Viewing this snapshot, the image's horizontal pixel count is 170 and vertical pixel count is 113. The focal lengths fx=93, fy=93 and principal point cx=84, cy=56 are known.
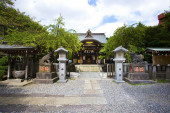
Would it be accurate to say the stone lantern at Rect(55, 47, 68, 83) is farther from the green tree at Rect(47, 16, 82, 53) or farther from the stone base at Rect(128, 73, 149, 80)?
the stone base at Rect(128, 73, 149, 80)

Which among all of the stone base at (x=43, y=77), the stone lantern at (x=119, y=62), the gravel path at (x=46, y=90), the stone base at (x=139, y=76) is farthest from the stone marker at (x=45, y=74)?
the stone base at (x=139, y=76)

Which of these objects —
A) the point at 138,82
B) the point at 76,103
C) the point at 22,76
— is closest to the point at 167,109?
the point at 76,103

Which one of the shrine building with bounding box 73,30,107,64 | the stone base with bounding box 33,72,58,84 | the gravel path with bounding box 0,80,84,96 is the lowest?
the gravel path with bounding box 0,80,84,96

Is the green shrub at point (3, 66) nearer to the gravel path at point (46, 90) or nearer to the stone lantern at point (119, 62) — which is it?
the gravel path at point (46, 90)

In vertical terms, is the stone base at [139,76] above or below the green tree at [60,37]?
below

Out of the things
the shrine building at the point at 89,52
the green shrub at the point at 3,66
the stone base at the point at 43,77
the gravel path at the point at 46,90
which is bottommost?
the gravel path at the point at 46,90

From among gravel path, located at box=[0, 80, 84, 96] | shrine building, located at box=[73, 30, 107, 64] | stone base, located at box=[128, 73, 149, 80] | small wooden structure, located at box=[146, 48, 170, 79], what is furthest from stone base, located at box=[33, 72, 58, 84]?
shrine building, located at box=[73, 30, 107, 64]

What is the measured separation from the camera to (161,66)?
8914 mm

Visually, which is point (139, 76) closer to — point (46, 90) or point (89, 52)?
point (46, 90)

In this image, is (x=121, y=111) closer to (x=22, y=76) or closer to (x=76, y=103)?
(x=76, y=103)

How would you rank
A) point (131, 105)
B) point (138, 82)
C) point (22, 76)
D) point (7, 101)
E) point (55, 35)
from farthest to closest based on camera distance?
point (55, 35)
point (22, 76)
point (138, 82)
point (7, 101)
point (131, 105)

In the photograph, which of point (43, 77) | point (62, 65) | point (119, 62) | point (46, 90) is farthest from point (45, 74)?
point (119, 62)

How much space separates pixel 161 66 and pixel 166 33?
6182 mm

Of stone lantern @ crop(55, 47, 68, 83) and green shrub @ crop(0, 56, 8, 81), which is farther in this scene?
stone lantern @ crop(55, 47, 68, 83)
